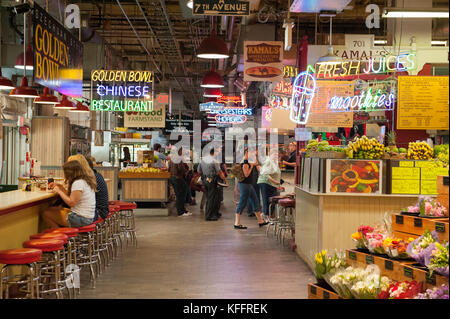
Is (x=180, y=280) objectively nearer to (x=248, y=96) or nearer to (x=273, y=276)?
(x=273, y=276)

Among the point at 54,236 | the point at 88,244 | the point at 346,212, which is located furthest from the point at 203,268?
the point at 54,236

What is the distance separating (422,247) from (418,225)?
0.68 meters

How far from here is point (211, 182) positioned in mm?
13148

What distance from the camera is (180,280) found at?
279 inches

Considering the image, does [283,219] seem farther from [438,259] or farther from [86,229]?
[438,259]

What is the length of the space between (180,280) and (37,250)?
2324mm

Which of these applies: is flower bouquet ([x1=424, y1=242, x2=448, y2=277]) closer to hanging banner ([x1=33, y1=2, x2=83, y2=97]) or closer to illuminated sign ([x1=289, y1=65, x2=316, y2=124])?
hanging banner ([x1=33, y1=2, x2=83, y2=97])

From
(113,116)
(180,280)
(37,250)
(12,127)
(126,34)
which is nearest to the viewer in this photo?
(37,250)

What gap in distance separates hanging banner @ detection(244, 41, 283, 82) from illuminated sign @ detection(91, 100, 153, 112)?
4.36 meters

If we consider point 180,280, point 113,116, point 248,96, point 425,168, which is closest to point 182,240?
point 180,280

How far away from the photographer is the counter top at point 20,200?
577 cm

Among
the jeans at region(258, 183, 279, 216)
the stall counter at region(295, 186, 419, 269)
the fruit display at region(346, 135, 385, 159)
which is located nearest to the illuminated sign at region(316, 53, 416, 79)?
the fruit display at region(346, 135, 385, 159)

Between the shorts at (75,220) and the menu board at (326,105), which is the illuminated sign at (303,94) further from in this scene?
the shorts at (75,220)

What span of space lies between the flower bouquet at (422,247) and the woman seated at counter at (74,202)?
458 cm
